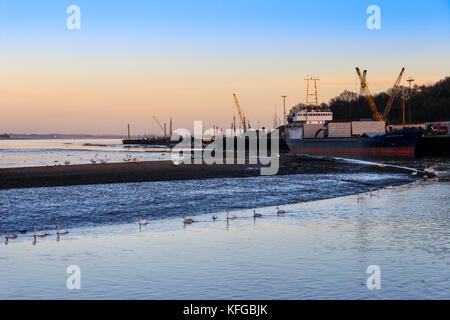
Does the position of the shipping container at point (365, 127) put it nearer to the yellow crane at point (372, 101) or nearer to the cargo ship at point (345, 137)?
the cargo ship at point (345, 137)

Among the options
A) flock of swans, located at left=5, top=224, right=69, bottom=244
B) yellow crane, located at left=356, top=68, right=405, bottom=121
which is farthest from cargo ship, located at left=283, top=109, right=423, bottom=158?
flock of swans, located at left=5, top=224, right=69, bottom=244

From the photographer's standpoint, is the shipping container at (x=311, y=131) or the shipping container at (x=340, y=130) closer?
the shipping container at (x=340, y=130)

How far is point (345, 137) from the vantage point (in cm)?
10612

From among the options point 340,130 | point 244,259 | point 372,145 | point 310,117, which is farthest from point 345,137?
point 244,259

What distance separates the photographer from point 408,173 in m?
47.1

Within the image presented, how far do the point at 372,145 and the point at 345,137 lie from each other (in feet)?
46.7

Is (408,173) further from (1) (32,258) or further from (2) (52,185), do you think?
(1) (32,258)

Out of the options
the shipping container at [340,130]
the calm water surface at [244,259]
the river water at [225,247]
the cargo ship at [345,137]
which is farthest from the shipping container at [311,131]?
the calm water surface at [244,259]

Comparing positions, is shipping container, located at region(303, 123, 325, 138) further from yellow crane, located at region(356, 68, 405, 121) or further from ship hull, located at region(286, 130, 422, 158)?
yellow crane, located at region(356, 68, 405, 121)

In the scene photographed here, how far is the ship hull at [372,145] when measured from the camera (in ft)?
287
